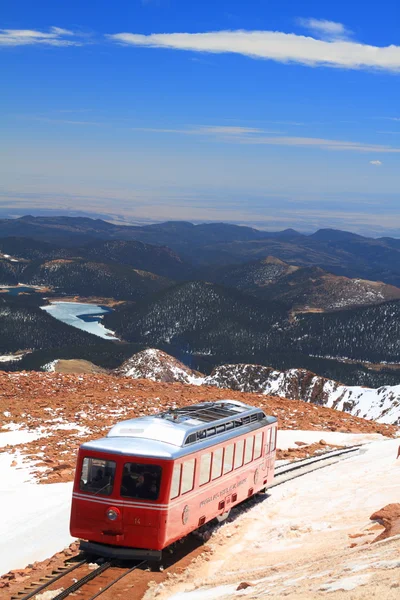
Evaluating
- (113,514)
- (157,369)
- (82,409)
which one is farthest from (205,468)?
(157,369)

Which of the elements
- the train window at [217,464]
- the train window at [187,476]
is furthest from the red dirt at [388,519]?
the train window at [187,476]

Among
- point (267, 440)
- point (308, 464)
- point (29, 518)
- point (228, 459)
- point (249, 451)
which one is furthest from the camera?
point (308, 464)

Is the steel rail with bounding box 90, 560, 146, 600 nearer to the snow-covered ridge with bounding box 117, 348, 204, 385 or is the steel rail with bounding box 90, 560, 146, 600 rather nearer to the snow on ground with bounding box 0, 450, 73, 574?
the snow on ground with bounding box 0, 450, 73, 574

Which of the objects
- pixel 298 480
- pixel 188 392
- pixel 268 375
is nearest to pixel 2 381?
pixel 188 392

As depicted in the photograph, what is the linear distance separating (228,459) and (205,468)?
1993 mm

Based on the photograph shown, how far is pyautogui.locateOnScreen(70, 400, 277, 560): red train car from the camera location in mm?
19875

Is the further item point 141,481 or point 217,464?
point 217,464

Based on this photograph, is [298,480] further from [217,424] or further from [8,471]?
[8,471]

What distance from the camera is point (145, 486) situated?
19984 millimetres

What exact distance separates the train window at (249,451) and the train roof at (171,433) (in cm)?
69

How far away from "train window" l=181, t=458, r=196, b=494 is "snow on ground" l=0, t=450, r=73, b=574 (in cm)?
481

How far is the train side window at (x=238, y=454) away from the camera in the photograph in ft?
80.6

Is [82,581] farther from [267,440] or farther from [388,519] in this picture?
[267,440]

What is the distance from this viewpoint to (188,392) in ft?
164
